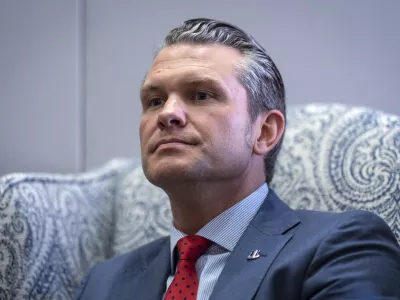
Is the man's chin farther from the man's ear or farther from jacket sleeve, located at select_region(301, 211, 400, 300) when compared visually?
jacket sleeve, located at select_region(301, 211, 400, 300)

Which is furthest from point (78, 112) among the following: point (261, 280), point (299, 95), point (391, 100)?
point (261, 280)

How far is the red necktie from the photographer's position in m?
1.25

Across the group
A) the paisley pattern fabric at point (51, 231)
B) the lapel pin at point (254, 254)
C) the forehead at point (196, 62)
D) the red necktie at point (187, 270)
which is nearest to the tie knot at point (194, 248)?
the red necktie at point (187, 270)

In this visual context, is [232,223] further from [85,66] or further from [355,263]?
[85,66]

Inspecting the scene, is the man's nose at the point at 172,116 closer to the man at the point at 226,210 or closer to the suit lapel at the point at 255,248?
the man at the point at 226,210

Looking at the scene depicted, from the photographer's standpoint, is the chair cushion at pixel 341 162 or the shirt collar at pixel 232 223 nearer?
the shirt collar at pixel 232 223

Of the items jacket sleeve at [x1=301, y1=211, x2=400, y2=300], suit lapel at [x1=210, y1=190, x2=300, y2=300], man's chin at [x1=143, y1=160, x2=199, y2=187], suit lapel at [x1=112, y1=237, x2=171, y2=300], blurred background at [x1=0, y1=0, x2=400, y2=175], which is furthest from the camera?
blurred background at [x1=0, y1=0, x2=400, y2=175]

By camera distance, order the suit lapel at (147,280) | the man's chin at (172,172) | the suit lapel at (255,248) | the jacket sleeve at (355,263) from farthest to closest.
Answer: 1. the suit lapel at (147,280)
2. the man's chin at (172,172)
3. the suit lapel at (255,248)
4. the jacket sleeve at (355,263)

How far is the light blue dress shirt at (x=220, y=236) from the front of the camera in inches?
49.1

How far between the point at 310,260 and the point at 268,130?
1.35 ft

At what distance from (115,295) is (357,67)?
1.04 meters

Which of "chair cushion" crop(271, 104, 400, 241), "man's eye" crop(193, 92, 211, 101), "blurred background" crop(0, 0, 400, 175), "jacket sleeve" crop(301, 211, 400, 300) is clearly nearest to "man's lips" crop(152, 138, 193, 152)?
"man's eye" crop(193, 92, 211, 101)

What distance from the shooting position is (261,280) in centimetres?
114

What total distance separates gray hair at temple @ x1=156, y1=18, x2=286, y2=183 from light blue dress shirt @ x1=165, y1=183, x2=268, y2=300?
16 centimetres
